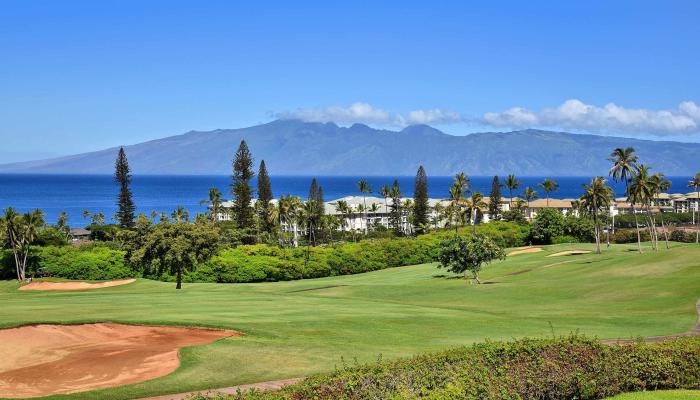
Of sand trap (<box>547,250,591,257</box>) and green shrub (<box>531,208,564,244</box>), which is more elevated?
green shrub (<box>531,208,564,244</box>)

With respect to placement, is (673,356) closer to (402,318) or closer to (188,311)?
(402,318)

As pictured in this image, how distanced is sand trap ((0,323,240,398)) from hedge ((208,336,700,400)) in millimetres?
9030

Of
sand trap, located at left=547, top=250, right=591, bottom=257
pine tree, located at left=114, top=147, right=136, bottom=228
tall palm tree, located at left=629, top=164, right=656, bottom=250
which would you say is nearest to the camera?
tall palm tree, located at left=629, top=164, right=656, bottom=250

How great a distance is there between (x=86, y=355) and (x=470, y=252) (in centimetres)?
4140

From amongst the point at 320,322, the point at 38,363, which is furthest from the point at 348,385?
the point at 320,322

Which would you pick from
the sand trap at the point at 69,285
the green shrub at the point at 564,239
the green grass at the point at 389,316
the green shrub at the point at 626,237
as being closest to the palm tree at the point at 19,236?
the sand trap at the point at 69,285

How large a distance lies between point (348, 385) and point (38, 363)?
1430cm

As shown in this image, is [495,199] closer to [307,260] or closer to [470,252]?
[307,260]

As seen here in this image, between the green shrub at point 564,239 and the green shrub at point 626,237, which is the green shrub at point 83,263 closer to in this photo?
the green shrub at point 564,239

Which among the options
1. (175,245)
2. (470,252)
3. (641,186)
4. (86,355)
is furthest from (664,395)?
(641,186)

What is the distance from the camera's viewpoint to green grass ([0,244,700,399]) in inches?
941

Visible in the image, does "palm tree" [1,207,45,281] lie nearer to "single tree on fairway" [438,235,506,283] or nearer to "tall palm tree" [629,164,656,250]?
"single tree on fairway" [438,235,506,283]

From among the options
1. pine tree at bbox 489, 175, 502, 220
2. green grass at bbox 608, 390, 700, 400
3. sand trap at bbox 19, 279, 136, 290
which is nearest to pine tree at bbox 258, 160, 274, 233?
sand trap at bbox 19, 279, 136, 290

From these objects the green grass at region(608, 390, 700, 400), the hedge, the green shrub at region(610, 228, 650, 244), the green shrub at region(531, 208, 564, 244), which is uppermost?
the hedge
